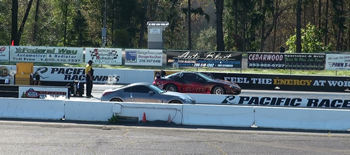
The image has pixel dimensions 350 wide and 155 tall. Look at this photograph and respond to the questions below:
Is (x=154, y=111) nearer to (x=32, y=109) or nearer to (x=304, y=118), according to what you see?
(x=32, y=109)

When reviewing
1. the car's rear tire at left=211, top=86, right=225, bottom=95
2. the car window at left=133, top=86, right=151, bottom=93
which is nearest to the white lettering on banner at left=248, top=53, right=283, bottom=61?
the car's rear tire at left=211, top=86, right=225, bottom=95

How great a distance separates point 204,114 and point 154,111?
159cm

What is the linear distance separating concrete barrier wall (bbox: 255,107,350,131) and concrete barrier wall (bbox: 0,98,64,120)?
21.2 feet

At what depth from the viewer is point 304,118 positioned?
14.0m

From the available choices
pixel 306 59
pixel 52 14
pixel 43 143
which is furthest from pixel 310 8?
pixel 43 143

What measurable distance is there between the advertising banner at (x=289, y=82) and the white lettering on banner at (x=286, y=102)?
25.0 ft

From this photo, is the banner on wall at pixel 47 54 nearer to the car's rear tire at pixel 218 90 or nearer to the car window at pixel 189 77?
the car window at pixel 189 77

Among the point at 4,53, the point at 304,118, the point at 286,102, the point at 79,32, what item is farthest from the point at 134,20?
the point at 304,118

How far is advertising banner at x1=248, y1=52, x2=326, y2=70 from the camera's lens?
2725cm

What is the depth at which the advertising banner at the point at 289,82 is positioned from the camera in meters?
25.9

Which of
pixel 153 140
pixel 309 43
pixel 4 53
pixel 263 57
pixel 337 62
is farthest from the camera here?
pixel 309 43

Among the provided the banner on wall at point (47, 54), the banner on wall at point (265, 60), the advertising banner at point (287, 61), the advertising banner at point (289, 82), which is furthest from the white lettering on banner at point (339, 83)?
the banner on wall at point (47, 54)

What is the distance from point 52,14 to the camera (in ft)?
225

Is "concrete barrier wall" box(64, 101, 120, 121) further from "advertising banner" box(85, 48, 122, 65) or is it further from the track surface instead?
"advertising banner" box(85, 48, 122, 65)
